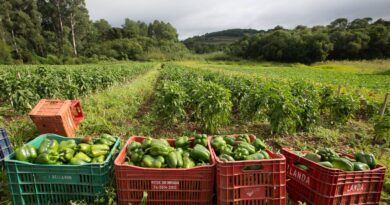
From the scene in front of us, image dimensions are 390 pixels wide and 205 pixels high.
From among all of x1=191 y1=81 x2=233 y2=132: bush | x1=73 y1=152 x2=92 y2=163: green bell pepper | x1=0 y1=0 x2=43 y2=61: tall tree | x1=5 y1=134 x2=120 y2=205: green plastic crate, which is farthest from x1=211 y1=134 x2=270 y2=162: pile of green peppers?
x1=0 y1=0 x2=43 y2=61: tall tree

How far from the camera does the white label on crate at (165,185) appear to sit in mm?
2832

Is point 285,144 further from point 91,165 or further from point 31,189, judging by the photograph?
point 31,189

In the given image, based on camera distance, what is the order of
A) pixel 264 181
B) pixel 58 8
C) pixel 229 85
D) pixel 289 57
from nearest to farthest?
pixel 264 181 → pixel 229 85 → pixel 58 8 → pixel 289 57

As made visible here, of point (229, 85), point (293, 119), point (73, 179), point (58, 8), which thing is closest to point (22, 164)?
point (73, 179)

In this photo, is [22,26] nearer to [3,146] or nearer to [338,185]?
[3,146]

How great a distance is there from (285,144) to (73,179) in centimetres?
469

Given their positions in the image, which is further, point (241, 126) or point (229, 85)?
point (229, 85)

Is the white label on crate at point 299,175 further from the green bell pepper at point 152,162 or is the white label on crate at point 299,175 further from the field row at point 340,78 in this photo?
the field row at point 340,78

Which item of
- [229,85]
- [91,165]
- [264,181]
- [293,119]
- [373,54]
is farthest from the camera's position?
[373,54]

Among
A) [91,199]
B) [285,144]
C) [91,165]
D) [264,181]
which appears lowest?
[285,144]

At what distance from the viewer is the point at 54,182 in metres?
2.99

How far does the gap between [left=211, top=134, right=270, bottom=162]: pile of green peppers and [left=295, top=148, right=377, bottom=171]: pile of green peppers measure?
60 cm

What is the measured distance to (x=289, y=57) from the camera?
56.5m

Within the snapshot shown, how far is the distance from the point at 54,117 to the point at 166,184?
384cm
